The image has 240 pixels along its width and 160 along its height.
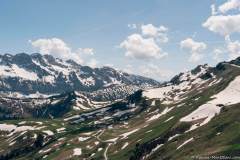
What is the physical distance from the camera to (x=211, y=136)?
17488 cm

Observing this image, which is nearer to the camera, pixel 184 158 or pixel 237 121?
pixel 184 158

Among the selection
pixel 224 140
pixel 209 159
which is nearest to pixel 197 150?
pixel 224 140

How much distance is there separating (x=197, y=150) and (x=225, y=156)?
32.3 meters

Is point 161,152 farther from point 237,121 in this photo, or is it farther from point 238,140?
point 238,140

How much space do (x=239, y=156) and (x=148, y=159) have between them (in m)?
74.6

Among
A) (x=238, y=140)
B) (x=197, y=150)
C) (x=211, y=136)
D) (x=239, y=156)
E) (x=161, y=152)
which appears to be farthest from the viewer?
(x=161, y=152)

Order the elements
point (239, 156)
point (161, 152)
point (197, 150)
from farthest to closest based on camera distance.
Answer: point (161, 152) < point (197, 150) < point (239, 156)

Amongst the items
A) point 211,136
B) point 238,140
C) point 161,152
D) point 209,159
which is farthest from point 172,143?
point 209,159

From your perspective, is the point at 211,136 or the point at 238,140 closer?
the point at 238,140

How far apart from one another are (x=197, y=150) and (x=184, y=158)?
467 inches

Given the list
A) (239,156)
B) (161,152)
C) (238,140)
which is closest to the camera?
(239,156)

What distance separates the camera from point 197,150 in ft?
520

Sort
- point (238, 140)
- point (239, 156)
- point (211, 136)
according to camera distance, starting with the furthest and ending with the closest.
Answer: point (211, 136)
point (238, 140)
point (239, 156)

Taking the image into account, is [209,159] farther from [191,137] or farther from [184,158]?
[191,137]
